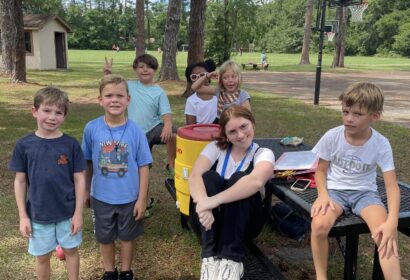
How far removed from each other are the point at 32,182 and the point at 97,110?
808 cm

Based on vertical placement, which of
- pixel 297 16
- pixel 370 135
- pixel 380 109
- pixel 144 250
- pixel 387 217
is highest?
pixel 297 16

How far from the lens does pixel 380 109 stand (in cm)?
260

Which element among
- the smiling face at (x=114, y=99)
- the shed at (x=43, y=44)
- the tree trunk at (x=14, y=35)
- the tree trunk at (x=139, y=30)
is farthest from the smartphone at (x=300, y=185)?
the shed at (x=43, y=44)

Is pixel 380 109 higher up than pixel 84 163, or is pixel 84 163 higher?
pixel 380 109

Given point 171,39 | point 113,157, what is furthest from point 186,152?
point 171,39

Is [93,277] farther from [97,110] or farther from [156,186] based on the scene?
[97,110]

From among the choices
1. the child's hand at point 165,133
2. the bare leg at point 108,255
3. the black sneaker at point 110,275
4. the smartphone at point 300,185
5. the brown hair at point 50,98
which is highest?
the brown hair at point 50,98

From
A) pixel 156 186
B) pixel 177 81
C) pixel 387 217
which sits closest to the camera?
pixel 387 217

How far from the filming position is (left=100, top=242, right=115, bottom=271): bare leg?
9.93 ft

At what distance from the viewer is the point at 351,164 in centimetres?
270

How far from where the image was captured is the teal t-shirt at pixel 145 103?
406 centimetres

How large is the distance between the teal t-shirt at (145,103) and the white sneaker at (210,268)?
176 cm

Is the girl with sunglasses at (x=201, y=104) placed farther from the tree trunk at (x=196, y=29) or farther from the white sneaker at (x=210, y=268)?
the tree trunk at (x=196, y=29)

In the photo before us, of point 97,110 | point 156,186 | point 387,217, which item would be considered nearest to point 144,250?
point 156,186
